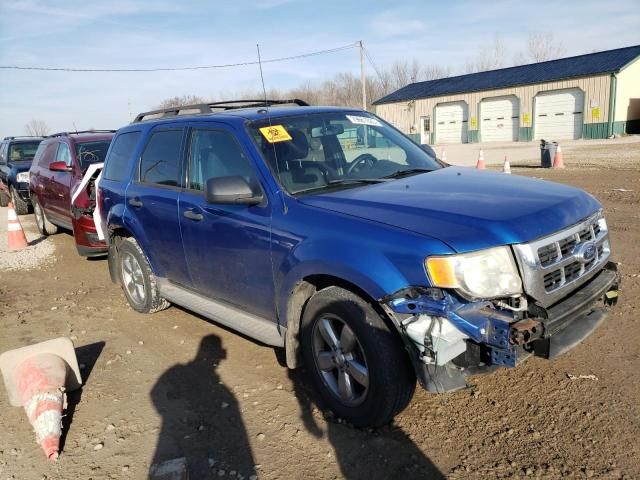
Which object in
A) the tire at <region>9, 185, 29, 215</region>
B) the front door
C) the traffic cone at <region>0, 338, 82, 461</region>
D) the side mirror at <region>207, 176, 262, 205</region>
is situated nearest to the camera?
the traffic cone at <region>0, 338, 82, 461</region>

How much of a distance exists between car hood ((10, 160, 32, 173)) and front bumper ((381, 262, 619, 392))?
504 inches

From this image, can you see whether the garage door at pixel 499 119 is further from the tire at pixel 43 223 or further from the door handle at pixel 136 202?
the door handle at pixel 136 202

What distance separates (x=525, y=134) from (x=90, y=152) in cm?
3374

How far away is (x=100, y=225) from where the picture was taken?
5859 mm

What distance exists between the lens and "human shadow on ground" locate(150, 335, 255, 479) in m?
2.92

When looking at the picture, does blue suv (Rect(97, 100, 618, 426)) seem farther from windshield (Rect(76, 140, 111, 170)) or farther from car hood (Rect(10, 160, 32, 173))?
car hood (Rect(10, 160, 32, 173))

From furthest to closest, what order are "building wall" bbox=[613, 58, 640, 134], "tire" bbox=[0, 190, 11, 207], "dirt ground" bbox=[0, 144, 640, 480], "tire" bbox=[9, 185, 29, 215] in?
"building wall" bbox=[613, 58, 640, 134]
"tire" bbox=[0, 190, 11, 207]
"tire" bbox=[9, 185, 29, 215]
"dirt ground" bbox=[0, 144, 640, 480]

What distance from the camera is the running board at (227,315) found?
11.7 feet

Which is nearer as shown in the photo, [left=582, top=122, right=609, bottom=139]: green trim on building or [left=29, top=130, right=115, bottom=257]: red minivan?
[left=29, top=130, right=115, bottom=257]: red minivan

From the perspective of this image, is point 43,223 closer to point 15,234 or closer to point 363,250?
point 15,234

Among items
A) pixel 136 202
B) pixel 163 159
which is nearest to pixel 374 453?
pixel 163 159

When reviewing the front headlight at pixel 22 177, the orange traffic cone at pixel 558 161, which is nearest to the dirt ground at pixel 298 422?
the front headlight at pixel 22 177

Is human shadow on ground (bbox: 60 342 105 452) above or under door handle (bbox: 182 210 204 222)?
under

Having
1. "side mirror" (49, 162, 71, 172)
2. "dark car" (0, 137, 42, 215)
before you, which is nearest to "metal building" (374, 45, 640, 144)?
"dark car" (0, 137, 42, 215)
